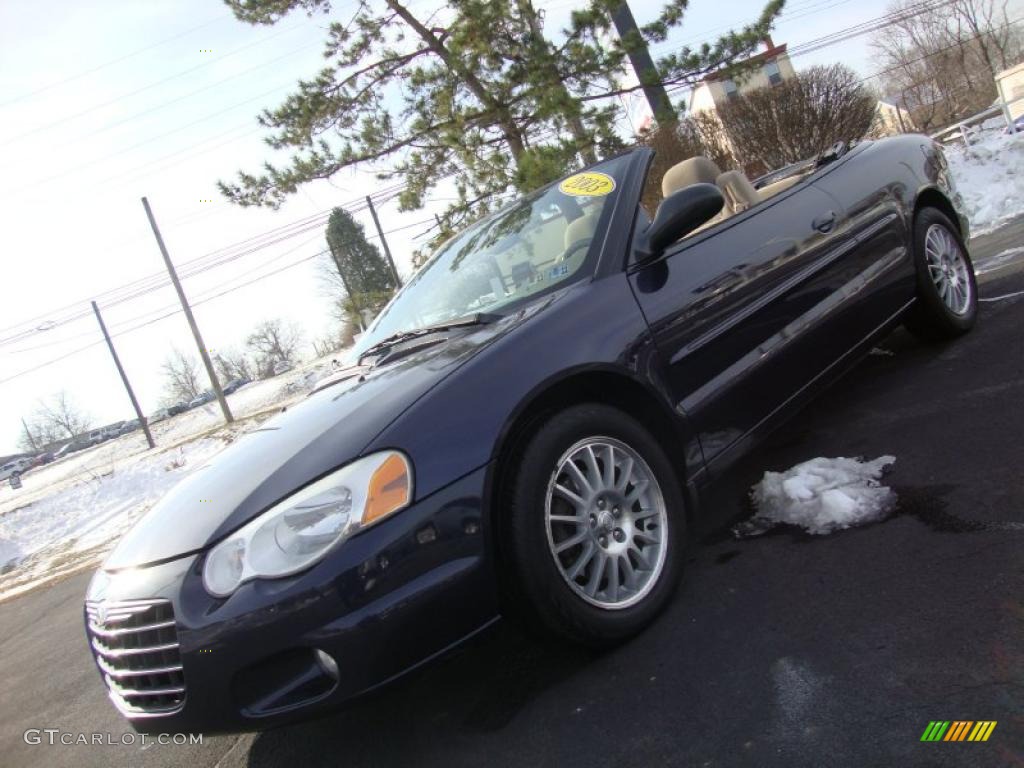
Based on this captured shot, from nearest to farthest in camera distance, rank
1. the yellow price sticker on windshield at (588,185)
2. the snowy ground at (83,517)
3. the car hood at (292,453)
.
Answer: the car hood at (292,453)
the yellow price sticker on windshield at (588,185)
the snowy ground at (83,517)

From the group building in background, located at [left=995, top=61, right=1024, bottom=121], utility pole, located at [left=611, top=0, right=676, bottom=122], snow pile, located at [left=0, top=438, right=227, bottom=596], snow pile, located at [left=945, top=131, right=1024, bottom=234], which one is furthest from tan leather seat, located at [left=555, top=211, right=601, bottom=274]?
building in background, located at [left=995, top=61, right=1024, bottom=121]

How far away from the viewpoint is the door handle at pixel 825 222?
3436 millimetres

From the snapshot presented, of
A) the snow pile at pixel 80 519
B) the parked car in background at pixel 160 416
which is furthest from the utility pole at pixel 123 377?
the parked car in background at pixel 160 416

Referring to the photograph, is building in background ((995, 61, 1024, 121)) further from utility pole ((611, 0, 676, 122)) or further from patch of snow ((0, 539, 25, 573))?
patch of snow ((0, 539, 25, 573))

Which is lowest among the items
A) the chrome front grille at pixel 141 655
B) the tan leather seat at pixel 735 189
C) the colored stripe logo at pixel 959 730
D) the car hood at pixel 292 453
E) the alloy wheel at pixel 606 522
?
the colored stripe logo at pixel 959 730

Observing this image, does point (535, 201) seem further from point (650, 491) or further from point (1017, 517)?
point (1017, 517)

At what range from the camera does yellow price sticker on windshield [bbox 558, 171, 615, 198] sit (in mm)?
3039

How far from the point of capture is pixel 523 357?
2.30 meters

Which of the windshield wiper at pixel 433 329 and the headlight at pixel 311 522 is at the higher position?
the windshield wiper at pixel 433 329

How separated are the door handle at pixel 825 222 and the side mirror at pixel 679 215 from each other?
0.93m

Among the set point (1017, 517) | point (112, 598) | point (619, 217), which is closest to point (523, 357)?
point (619, 217)

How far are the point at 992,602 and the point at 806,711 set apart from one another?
2.03ft

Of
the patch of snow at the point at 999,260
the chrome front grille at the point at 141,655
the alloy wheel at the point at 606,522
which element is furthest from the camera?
the patch of snow at the point at 999,260

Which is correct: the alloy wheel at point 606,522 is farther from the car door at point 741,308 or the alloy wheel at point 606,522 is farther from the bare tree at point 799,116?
the bare tree at point 799,116
